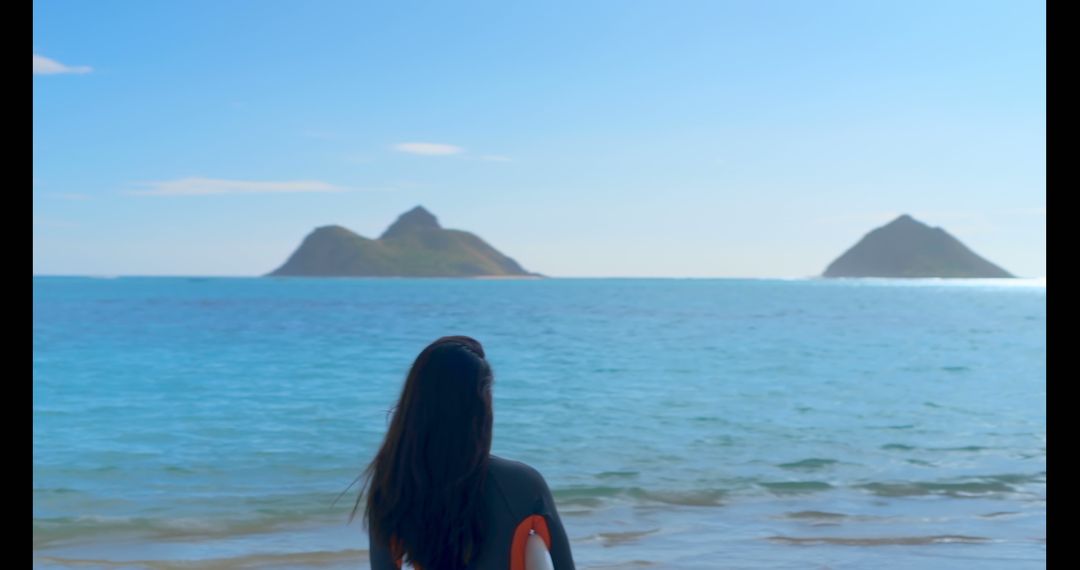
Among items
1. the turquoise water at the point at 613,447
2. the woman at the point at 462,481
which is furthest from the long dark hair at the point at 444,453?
the turquoise water at the point at 613,447

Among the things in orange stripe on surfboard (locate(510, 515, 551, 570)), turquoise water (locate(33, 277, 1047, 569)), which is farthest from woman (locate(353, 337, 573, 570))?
turquoise water (locate(33, 277, 1047, 569))

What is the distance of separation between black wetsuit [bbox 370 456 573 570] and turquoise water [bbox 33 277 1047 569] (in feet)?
10.5

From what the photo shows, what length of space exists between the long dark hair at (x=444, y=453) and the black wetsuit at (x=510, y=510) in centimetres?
3

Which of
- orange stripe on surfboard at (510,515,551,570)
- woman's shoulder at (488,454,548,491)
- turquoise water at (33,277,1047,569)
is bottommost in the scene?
turquoise water at (33,277,1047,569)

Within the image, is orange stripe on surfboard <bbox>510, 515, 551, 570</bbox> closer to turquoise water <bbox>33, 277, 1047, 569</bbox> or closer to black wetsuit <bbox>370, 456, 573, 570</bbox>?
black wetsuit <bbox>370, 456, 573, 570</bbox>

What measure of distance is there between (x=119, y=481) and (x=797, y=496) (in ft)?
24.8

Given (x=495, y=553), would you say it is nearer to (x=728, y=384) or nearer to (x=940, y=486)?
(x=940, y=486)

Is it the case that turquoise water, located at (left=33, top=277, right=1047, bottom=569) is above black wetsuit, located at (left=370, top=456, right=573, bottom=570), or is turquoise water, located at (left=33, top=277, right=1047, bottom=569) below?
below

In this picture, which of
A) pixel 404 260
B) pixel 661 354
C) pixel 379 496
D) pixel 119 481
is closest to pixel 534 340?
pixel 661 354

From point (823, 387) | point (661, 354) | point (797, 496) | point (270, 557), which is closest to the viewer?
point (270, 557)

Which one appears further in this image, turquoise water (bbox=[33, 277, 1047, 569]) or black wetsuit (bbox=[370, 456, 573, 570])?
turquoise water (bbox=[33, 277, 1047, 569])

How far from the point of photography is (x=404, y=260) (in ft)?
493

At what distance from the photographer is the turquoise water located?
7.55 metres

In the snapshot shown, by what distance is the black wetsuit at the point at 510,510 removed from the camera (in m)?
2.12
